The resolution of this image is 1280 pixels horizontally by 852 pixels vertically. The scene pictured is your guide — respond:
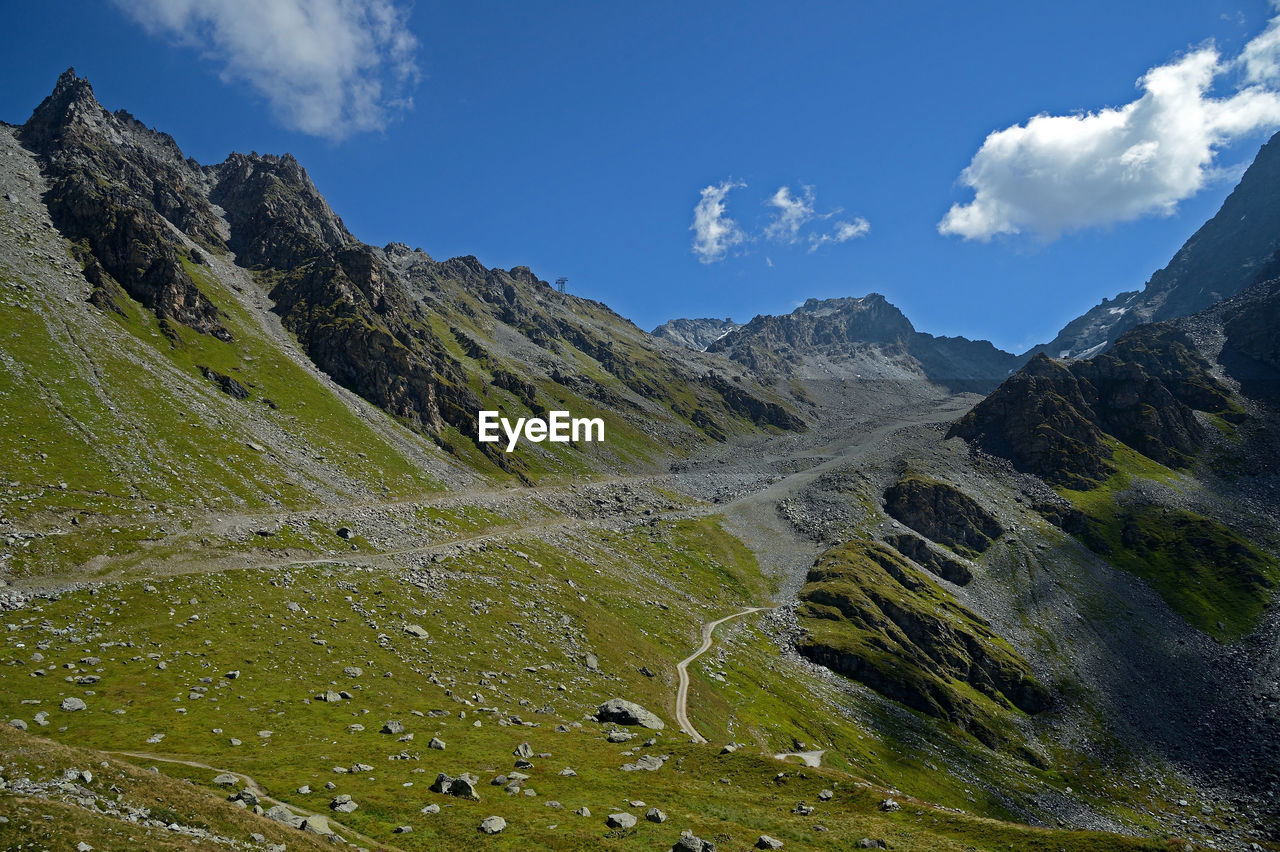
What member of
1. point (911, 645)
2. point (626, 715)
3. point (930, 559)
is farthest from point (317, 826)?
point (930, 559)

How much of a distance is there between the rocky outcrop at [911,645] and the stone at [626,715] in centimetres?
5710

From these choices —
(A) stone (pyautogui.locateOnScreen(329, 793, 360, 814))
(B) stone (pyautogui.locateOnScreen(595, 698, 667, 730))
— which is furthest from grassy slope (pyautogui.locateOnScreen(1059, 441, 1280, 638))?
(A) stone (pyautogui.locateOnScreen(329, 793, 360, 814))

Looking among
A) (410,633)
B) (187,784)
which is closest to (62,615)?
(410,633)

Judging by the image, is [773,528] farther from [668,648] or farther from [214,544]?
[214,544]

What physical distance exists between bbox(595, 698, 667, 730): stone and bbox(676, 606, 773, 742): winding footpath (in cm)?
419

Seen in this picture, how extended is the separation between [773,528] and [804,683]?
256 ft

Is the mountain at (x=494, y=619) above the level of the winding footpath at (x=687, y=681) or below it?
above

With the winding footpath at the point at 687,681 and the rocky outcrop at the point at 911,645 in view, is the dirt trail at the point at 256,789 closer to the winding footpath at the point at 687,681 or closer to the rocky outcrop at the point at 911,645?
the winding footpath at the point at 687,681

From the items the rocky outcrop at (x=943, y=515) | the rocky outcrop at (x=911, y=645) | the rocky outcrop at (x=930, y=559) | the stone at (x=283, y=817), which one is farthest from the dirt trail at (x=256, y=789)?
the rocky outcrop at (x=943, y=515)

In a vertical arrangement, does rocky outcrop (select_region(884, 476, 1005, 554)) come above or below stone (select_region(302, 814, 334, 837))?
above

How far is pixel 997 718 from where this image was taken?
105m

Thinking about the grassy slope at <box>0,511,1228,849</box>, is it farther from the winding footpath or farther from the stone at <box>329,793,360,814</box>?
the winding footpath

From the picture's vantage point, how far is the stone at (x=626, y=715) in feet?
182

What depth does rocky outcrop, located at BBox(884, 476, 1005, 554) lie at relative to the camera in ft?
547
